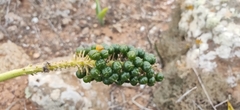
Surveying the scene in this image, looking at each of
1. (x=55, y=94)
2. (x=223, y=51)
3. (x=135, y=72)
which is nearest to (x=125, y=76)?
(x=135, y=72)

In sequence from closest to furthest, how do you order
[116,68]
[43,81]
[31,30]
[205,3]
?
[116,68], [43,81], [205,3], [31,30]

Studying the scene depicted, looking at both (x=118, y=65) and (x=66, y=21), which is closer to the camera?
(x=118, y=65)

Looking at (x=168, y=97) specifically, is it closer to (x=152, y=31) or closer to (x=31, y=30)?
(x=152, y=31)

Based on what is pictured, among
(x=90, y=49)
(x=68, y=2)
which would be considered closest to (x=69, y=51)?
(x=68, y=2)

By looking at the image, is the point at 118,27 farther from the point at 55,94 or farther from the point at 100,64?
the point at 100,64

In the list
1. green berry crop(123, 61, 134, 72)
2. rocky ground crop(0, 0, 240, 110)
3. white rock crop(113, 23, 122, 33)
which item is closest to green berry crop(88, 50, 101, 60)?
green berry crop(123, 61, 134, 72)

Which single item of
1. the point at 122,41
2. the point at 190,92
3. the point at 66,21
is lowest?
the point at 190,92

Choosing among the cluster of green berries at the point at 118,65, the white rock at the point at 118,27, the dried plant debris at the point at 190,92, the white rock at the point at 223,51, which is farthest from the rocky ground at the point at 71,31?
the cluster of green berries at the point at 118,65
